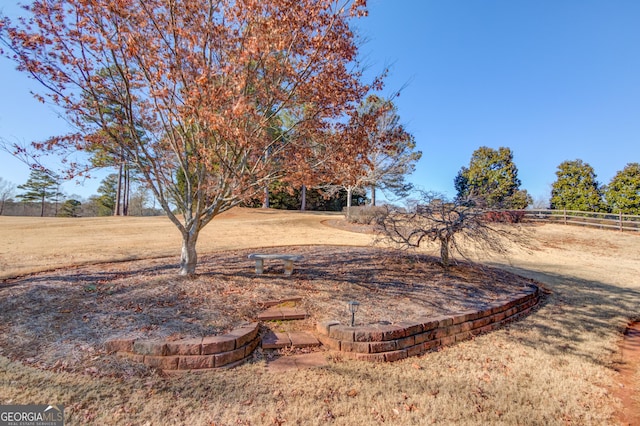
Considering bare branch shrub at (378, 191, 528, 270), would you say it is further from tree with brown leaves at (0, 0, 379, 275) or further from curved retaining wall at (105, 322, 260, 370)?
curved retaining wall at (105, 322, 260, 370)

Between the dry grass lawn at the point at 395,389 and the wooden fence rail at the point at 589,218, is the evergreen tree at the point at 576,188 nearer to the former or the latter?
the wooden fence rail at the point at 589,218

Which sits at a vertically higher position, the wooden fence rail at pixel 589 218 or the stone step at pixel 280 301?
the wooden fence rail at pixel 589 218

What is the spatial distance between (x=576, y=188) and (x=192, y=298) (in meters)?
25.2

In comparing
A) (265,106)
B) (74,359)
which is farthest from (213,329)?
(265,106)

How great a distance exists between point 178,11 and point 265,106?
1815 mm

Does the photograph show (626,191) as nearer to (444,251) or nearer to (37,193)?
(444,251)

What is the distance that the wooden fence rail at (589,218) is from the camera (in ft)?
51.7

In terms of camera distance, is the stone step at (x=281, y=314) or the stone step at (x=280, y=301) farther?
the stone step at (x=280, y=301)

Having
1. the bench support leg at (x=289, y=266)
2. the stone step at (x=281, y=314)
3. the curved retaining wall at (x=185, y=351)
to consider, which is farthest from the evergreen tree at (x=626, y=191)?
the curved retaining wall at (x=185, y=351)

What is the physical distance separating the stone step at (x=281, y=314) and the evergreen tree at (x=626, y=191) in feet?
71.9

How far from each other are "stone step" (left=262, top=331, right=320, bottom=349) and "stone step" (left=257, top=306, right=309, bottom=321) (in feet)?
1.09

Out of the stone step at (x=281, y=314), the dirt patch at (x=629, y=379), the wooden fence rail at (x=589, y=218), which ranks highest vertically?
the wooden fence rail at (x=589, y=218)

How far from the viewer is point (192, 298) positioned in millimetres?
4297

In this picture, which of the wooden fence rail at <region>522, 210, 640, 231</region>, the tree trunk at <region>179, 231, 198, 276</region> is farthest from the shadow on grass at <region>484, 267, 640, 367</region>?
the wooden fence rail at <region>522, 210, 640, 231</region>
